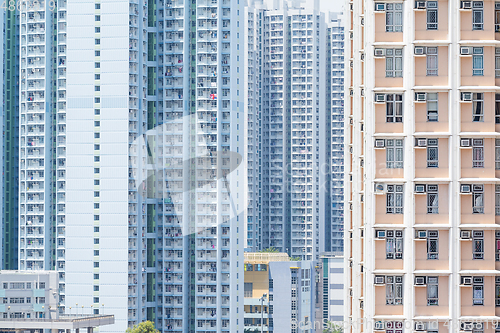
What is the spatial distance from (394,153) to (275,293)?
32.3m

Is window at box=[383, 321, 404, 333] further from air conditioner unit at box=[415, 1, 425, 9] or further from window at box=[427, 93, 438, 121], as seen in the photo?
air conditioner unit at box=[415, 1, 425, 9]

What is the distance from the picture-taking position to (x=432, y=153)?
8.92 metres

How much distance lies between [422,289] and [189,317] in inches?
1042

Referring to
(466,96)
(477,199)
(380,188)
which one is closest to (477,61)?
(466,96)

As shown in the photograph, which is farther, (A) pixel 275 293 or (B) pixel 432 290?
(A) pixel 275 293

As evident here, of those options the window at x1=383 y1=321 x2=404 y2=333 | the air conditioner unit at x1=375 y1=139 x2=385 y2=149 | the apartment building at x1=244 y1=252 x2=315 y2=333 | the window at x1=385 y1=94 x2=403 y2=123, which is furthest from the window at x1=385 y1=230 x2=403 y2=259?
the apartment building at x1=244 y1=252 x2=315 y2=333

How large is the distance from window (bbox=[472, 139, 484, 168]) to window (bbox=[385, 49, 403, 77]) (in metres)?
1.21

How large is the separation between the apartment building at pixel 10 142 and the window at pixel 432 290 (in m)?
33.2

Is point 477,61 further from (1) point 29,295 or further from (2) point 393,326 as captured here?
(1) point 29,295

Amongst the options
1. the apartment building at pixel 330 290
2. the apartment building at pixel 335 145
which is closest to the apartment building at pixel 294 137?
the apartment building at pixel 335 145

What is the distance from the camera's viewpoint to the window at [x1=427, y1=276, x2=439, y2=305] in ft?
29.0

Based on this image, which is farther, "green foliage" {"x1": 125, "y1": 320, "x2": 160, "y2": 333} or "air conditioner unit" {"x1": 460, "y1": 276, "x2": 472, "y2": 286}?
"green foliage" {"x1": 125, "y1": 320, "x2": 160, "y2": 333}

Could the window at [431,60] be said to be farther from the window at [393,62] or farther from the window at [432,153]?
the window at [432,153]

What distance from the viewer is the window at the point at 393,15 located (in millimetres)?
9117
